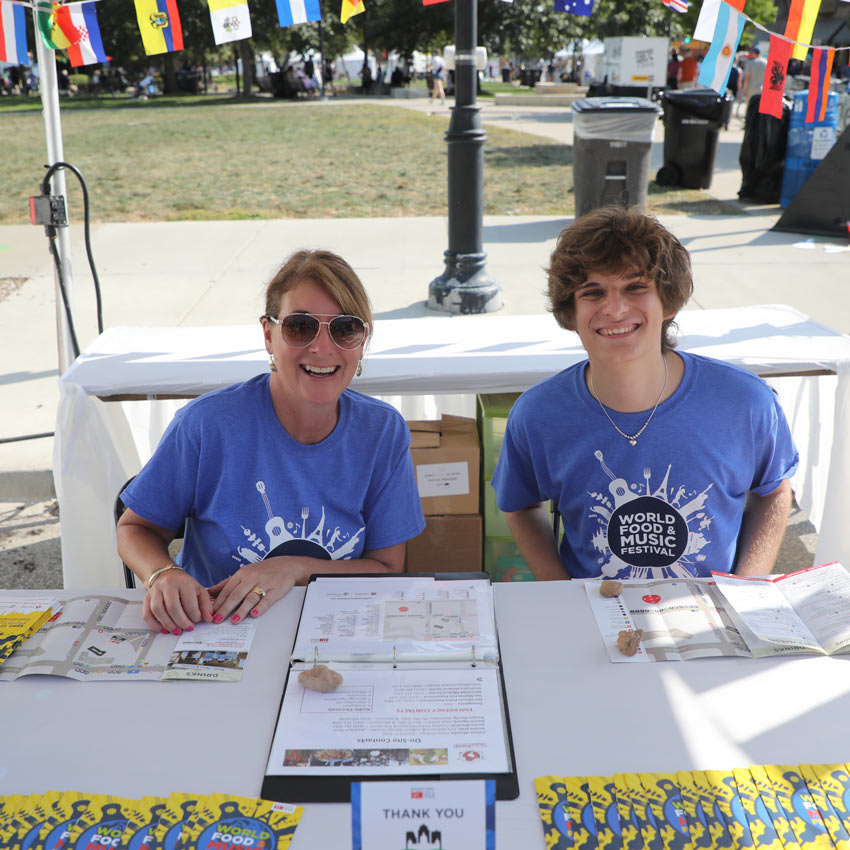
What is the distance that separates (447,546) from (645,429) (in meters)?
1.31

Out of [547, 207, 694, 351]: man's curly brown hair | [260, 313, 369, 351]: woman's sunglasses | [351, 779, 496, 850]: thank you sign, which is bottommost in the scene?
[351, 779, 496, 850]: thank you sign

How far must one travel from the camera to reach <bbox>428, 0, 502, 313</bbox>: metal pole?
5.97 m

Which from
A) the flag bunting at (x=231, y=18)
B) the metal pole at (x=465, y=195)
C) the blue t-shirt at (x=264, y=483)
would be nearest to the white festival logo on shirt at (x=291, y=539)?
the blue t-shirt at (x=264, y=483)

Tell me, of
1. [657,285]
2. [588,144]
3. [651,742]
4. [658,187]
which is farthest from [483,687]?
[658,187]

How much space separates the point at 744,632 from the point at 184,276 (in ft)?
23.5

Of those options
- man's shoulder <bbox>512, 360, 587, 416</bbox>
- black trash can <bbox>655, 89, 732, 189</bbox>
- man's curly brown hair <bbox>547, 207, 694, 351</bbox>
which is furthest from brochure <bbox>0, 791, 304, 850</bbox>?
black trash can <bbox>655, 89, 732, 189</bbox>

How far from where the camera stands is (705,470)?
6.77ft

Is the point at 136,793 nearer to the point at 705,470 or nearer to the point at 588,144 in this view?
the point at 705,470

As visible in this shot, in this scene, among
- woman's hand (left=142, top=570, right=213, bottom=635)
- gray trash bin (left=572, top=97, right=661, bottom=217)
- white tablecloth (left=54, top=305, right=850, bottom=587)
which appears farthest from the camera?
gray trash bin (left=572, top=97, right=661, bottom=217)

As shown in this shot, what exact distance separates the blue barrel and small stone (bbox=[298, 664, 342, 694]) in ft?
33.1

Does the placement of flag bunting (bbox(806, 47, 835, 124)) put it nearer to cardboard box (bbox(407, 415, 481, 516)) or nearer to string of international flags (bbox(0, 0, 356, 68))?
string of international flags (bbox(0, 0, 356, 68))

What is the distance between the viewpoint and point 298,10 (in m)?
3.88

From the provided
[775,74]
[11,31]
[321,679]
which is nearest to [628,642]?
[321,679]

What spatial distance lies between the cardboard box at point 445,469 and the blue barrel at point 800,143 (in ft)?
27.7
